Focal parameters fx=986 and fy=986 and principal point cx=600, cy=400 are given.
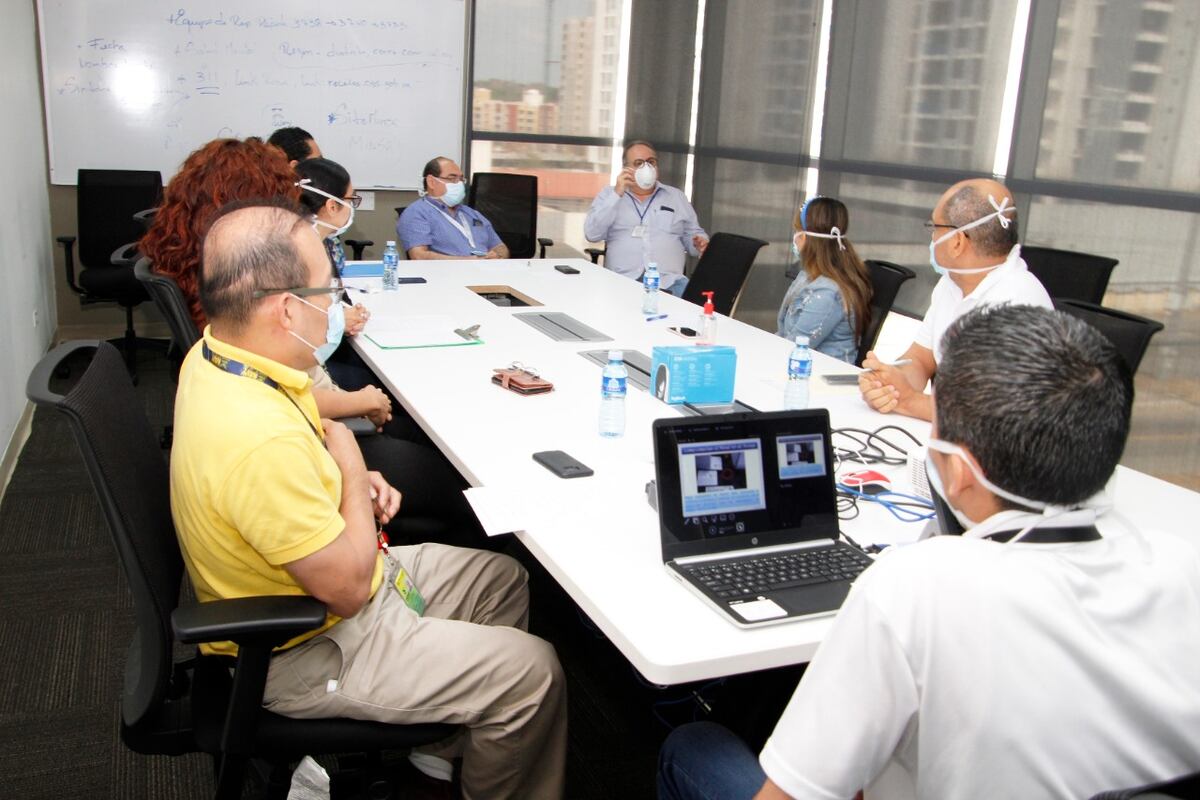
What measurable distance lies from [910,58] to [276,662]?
4495 millimetres

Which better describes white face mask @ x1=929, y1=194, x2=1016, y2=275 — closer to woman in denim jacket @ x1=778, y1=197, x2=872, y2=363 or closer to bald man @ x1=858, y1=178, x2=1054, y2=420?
bald man @ x1=858, y1=178, x2=1054, y2=420

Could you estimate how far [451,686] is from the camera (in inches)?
62.7

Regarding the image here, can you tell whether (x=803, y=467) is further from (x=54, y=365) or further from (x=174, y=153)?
(x=174, y=153)

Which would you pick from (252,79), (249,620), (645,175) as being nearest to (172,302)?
(249,620)

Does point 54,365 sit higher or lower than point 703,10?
lower

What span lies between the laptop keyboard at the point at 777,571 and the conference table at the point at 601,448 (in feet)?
0.15

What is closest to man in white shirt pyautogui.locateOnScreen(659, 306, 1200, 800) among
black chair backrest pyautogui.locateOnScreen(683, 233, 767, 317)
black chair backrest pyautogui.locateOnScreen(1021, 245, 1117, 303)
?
black chair backrest pyautogui.locateOnScreen(1021, 245, 1117, 303)

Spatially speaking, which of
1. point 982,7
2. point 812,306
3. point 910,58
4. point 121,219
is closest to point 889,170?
point 910,58

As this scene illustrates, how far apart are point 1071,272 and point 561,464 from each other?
2.03 metres

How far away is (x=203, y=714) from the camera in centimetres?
154

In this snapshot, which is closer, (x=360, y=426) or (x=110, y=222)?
(x=360, y=426)

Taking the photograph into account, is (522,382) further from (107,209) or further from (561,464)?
(107,209)

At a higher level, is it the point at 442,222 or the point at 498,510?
the point at 442,222

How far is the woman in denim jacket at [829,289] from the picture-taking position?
11.5 feet
